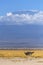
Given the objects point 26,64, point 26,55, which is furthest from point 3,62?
point 26,55

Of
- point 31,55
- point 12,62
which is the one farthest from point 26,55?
point 12,62

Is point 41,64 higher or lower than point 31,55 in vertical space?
lower

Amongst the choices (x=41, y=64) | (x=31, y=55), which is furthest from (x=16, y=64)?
(x=31, y=55)

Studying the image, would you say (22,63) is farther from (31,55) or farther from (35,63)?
(31,55)

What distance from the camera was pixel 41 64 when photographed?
20891 mm

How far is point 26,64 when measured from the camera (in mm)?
20984

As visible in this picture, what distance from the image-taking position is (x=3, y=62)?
71.6ft

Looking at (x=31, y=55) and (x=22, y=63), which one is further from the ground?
(x=31, y=55)

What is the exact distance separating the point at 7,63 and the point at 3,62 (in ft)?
1.81

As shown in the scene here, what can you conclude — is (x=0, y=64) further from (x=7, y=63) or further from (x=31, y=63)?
(x=31, y=63)

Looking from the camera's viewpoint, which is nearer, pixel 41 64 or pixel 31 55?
pixel 41 64

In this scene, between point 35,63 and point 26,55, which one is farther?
point 26,55

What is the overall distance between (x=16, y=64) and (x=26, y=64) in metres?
0.80

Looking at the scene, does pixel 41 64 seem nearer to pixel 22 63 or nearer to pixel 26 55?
pixel 22 63
